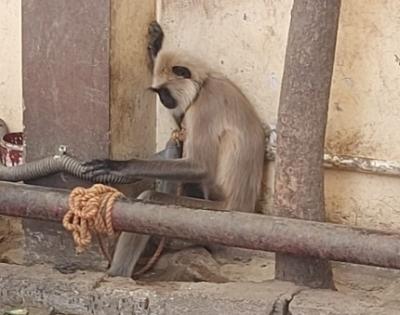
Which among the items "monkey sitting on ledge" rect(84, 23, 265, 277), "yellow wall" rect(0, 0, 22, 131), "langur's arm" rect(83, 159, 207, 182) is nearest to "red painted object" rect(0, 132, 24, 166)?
"yellow wall" rect(0, 0, 22, 131)

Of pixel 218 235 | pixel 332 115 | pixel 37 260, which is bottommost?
pixel 37 260

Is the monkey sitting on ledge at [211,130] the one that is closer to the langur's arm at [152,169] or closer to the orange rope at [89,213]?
the langur's arm at [152,169]

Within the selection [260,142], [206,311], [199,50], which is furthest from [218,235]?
[199,50]

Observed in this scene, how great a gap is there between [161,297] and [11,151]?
119 cm

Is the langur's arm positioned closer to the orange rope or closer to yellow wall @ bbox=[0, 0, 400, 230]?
the orange rope

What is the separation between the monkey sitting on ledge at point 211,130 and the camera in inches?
175

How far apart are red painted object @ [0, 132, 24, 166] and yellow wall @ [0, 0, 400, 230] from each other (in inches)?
23.7

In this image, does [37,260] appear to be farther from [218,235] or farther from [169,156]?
[218,235]

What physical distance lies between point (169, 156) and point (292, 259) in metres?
0.89

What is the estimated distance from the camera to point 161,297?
390 centimetres

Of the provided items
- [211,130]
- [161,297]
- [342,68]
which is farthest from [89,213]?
[342,68]

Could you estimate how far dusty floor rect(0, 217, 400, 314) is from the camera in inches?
168

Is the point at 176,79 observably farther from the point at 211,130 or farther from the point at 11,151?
the point at 11,151

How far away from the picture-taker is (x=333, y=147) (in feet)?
14.5
